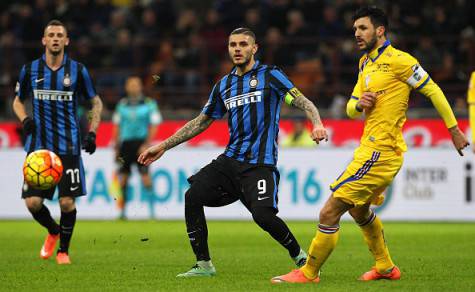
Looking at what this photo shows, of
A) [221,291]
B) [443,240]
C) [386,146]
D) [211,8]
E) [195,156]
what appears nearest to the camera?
[221,291]

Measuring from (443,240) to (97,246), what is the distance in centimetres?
443

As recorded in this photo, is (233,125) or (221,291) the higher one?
(233,125)

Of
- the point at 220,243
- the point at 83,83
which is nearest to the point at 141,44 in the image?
the point at 220,243

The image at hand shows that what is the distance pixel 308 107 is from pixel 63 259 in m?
3.22

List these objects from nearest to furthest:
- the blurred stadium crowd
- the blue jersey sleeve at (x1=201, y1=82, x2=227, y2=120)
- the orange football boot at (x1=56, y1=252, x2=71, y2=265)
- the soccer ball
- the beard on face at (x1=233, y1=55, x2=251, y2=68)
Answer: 1. the beard on face at (x1=233, y1=55, x2=251, y2=68)
2. the blue jersey sleeve at (x1=201, y1=82, x2=227, y2=120)
3. the soccer ball
4. the orange football boot at (x1=56, y1=252, x2=71, y2=265)
5. the blurred stadium crowd

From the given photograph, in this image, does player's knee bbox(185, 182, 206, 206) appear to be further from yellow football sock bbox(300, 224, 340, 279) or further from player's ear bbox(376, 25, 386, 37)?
player's ear bbox(376, 25, 386, 37)

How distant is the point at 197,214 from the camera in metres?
8.36

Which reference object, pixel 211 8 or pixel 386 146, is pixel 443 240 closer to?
pixel 386 146

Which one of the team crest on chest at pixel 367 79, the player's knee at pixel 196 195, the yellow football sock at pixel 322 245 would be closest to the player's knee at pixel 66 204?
the player's knee at pixel 196 195

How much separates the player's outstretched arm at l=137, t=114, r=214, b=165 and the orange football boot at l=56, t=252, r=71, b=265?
1948 millimetres

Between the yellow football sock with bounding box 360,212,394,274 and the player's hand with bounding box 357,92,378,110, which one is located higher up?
the player's hand with bounding box 357,92,378,110

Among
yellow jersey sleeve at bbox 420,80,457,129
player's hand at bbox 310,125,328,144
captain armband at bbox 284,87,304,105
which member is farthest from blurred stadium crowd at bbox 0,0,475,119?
player's hand at bbox 310,125,328,144

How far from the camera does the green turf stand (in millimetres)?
7809

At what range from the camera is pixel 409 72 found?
7.78 metres
